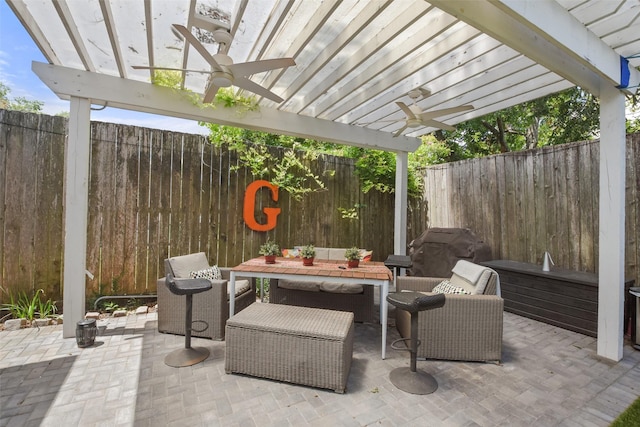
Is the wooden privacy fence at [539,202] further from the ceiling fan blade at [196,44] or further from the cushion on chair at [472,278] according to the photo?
the ceiling fan blade at [196,44]

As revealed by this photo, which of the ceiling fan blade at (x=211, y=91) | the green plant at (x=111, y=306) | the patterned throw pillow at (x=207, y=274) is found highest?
the ceiling fan blade at (x=211, y=91)

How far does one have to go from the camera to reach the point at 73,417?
1.84 meters

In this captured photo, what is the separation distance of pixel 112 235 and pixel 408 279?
356 cm

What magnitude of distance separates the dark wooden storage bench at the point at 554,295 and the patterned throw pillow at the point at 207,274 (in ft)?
11.9

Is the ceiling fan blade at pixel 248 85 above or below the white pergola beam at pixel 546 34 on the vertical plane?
below

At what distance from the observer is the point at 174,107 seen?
338 centimetres

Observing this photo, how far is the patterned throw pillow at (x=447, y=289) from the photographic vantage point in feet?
8.95

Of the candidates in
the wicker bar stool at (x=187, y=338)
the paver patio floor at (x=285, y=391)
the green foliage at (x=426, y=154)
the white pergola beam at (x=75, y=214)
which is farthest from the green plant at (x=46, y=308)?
the green foliage at (x=426, y=154)

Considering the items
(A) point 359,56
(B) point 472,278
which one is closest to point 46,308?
(A) point 359,56

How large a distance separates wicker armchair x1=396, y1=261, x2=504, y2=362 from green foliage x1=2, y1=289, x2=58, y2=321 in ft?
13.0

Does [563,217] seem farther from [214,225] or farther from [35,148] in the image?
[35,148]

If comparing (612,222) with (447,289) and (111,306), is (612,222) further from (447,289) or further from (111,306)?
(111,306)

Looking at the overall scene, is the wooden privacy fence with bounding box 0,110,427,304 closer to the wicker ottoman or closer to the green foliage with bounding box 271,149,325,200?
the green foliage with bounding box 271,149,325,200

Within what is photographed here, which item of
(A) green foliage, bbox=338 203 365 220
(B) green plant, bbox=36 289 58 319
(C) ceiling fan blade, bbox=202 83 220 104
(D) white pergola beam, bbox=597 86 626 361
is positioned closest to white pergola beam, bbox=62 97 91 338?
(B) green plant, bbox=36 289 58 319
